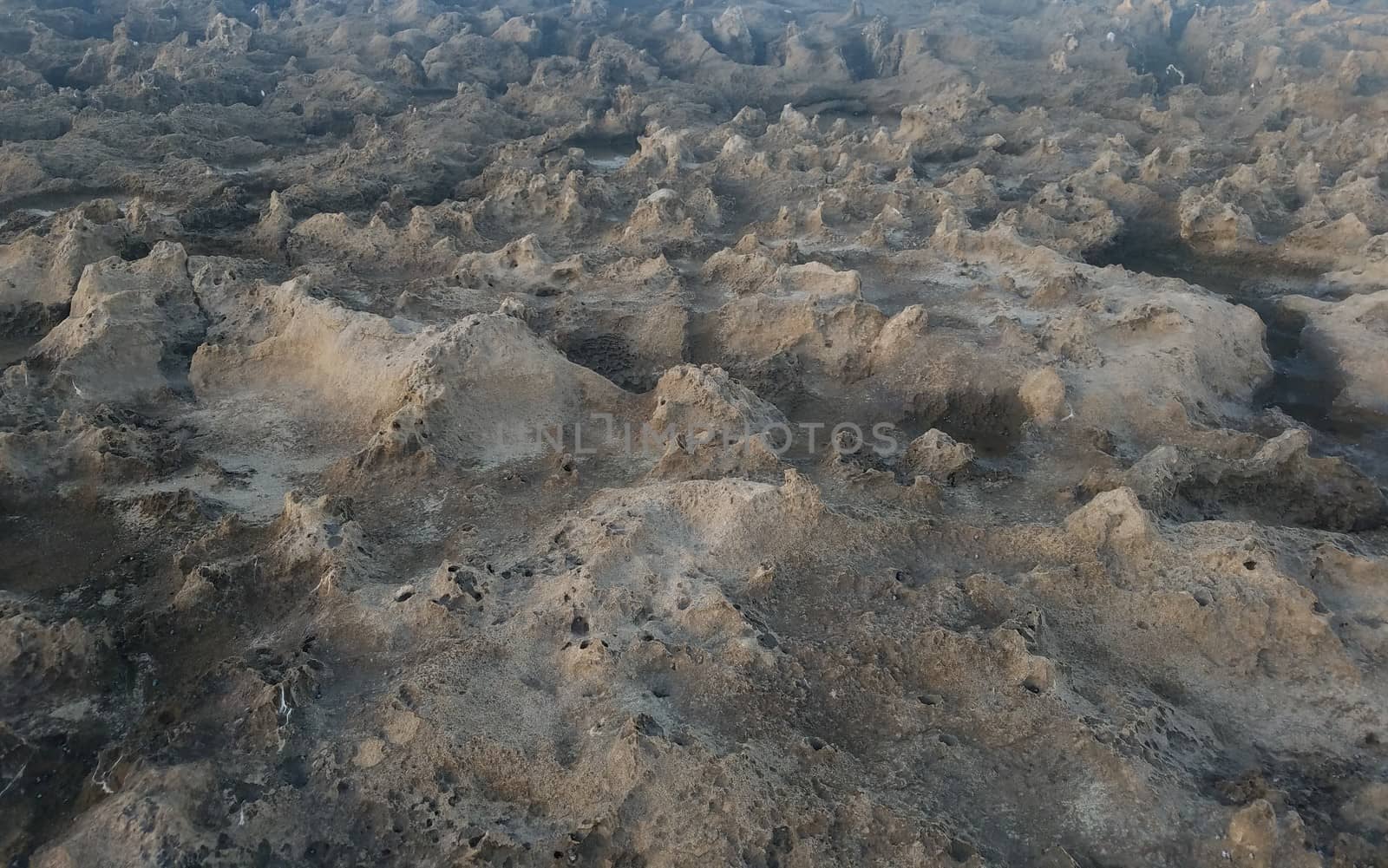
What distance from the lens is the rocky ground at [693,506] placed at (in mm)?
6617

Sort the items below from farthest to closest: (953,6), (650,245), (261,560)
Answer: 1. (953,6)
2. (650,245)
3. (261,560)

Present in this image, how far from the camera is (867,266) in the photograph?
655 inches

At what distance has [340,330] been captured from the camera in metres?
12.3

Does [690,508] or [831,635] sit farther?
[690,508]

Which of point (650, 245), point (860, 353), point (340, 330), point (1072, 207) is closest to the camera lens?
point (340, 330)

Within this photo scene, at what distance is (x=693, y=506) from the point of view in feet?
30.2

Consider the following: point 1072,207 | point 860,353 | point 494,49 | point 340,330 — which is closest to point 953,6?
point 494,49

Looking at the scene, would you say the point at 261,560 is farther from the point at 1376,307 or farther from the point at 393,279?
the point at 1376,307

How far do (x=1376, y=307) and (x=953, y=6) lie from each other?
31885mm

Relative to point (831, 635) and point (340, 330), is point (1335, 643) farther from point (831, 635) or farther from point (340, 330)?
point (340, 330)

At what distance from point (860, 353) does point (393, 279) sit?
27.0 ft

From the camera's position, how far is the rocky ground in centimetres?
662

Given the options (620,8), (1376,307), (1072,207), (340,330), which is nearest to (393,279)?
(340,330)

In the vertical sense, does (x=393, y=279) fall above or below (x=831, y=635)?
below
